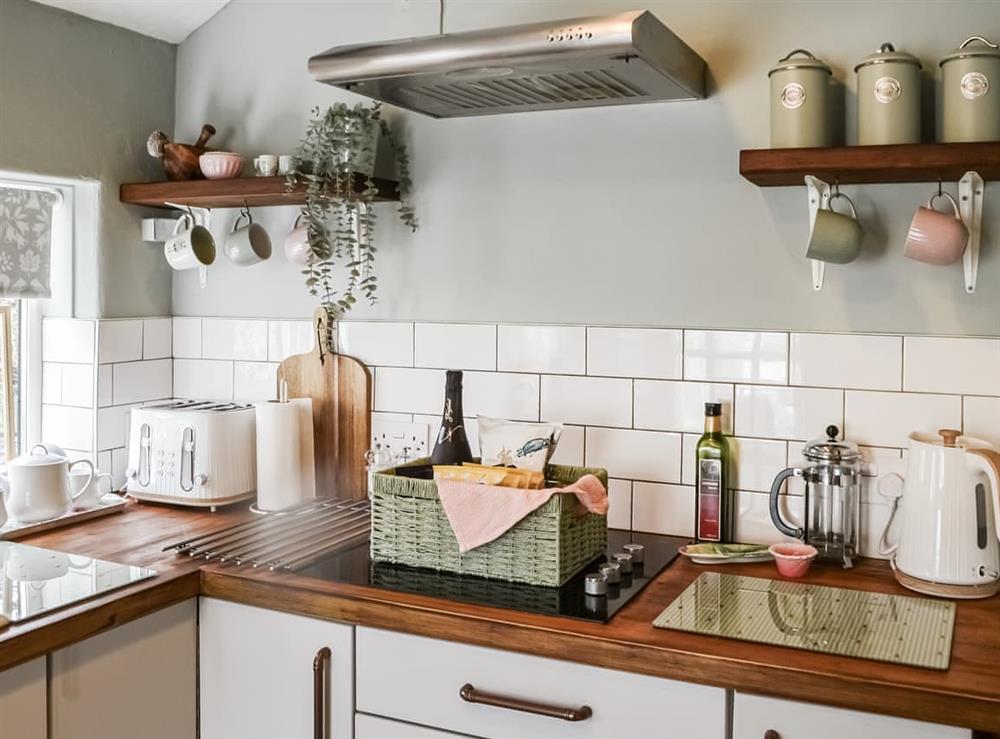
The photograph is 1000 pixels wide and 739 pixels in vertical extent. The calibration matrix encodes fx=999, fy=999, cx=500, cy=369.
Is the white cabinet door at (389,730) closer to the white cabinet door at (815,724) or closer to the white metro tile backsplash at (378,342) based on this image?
the white cabinet door at (815,724)

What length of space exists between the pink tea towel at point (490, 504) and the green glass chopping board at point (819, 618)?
Answer: 0.24 metres

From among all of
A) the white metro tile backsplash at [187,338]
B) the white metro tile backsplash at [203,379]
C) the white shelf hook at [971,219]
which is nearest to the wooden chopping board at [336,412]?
the white metro tile backsplash at [203,379]

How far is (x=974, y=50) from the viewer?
172cm

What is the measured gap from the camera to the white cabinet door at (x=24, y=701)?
1.54 m

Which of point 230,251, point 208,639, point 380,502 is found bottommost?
point 208,639

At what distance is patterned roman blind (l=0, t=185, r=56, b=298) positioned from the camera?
7.83 ft

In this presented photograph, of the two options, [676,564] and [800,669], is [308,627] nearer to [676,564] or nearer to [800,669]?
[676,564]

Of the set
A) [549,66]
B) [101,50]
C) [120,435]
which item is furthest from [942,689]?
[101,50]

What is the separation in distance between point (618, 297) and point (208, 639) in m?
1.09

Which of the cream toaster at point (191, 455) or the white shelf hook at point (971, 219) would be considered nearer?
the white shelf hook at point (971, 219)

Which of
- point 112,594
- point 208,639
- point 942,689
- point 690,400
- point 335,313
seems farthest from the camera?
point 335,313

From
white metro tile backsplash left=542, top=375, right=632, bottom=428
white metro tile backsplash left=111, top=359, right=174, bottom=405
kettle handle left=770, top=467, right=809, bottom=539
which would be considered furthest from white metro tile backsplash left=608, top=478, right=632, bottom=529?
white metro tile backsplash left=111, top=359, right=174, bottom=405

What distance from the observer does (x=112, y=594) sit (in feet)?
5.63

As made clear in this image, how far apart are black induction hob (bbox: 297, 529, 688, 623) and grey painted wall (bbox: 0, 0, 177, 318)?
1114 millimetres
